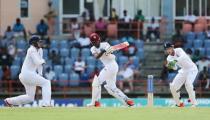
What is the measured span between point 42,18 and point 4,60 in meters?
4.13

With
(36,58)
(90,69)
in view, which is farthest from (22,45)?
(36,58)

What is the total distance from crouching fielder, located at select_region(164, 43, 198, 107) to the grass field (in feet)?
13.1

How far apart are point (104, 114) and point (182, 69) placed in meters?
6.33

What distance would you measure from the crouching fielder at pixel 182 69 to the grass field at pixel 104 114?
3.99 m

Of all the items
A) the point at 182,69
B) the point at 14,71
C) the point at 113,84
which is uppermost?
the point at 182,69

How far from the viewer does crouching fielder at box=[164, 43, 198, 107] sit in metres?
24.6

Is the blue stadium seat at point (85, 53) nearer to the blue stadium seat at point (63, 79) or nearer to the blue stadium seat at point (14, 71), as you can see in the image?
the blue stadium seat at point (63, 79)

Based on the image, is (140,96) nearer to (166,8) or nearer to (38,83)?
(166,8)

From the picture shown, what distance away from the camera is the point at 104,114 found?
19141 mm

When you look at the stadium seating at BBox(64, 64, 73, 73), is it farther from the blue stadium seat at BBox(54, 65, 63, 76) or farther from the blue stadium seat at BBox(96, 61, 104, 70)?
the blue stadium seat at BBox(96, 61, 104, 70)

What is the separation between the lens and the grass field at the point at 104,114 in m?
18.4

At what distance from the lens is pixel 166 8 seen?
4034 cm

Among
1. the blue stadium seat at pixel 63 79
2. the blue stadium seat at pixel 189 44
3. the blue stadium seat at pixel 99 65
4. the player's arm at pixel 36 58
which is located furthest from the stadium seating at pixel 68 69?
the player's arm at pixel 36 58

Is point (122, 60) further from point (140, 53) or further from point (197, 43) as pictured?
point (197, 43)
